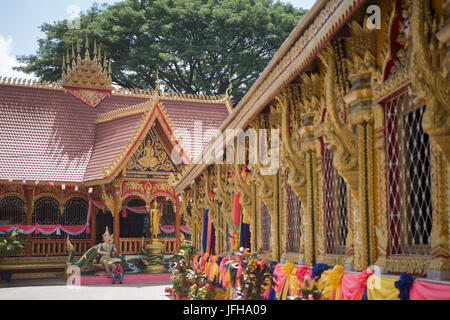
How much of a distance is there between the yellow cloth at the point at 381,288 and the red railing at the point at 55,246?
62.0ft

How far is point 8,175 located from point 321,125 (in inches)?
682

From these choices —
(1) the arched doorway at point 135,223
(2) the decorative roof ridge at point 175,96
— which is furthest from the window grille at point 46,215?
(2) the decorative roof ridge at point 175,96

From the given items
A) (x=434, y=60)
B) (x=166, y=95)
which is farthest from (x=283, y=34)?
(x=434, y=60)

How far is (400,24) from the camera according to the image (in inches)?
181

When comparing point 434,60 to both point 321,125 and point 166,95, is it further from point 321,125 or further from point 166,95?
point 166,95

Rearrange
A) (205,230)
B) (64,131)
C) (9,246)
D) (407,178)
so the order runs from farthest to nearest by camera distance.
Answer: (64,131), (9,246), (205,230), (407,178)

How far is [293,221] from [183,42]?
26.4 m

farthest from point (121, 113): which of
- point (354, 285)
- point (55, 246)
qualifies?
point (354, 285)

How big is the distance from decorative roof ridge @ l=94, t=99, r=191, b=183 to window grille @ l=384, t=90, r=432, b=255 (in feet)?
54.5

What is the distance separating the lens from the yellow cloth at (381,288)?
3.92 m

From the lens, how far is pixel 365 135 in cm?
510

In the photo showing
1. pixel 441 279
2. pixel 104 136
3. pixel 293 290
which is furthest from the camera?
pixel 104 136

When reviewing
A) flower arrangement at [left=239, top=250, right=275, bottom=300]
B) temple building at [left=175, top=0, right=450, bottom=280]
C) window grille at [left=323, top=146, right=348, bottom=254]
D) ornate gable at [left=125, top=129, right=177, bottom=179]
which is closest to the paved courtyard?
ornate gable at [left=125, top=129, right=177, bottom=179]

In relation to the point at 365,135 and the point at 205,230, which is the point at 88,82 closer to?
the point at 205,230
